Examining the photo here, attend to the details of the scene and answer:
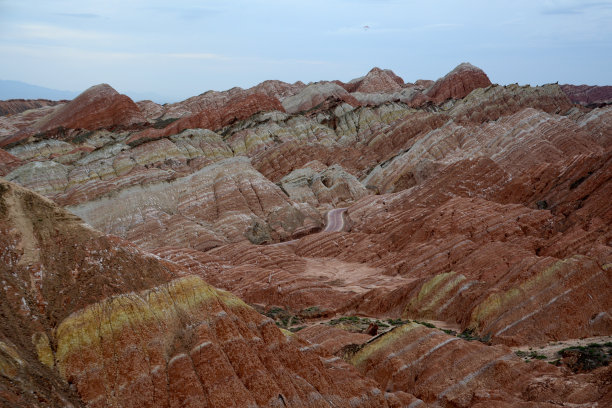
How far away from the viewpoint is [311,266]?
58.0 metres

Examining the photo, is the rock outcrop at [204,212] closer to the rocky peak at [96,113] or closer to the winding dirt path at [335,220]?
the winding dirt path at [335,220]

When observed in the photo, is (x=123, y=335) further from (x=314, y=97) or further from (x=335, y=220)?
(x=314, y=97)

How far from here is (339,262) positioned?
60562mm

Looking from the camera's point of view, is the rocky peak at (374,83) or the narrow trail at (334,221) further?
the rocky peak at (374,83)

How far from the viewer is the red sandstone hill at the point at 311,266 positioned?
2061 centimetres

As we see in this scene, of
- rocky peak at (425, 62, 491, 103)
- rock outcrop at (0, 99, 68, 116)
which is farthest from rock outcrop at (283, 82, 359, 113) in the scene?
rock outcrop at (0, 99, 68, 116)

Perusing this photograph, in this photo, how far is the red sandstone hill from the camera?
20.6 meters

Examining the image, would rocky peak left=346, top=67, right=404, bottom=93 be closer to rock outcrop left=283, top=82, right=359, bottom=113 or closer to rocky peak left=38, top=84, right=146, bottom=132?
rock outcrop left=283, top=82, right=359, bottom=113

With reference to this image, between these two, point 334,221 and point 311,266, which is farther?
point 334,221

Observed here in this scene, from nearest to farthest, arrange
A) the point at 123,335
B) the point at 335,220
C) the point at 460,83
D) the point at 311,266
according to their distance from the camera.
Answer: the point at 123,335 < the point at 311,266 < the point at 335,220 < the point at 460,83

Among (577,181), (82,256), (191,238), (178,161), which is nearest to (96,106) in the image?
(178,161)

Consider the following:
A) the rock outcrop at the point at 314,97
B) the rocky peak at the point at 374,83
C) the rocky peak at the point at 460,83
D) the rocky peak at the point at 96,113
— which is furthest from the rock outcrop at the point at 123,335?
the rocky peak at the point at 374,83

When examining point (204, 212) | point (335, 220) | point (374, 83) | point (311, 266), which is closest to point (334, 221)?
point (335, 220)

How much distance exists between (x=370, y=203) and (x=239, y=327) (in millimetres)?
58448
